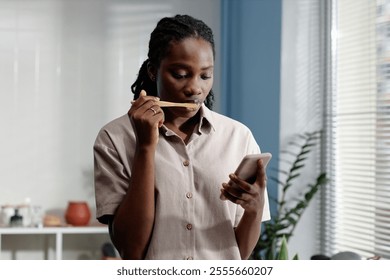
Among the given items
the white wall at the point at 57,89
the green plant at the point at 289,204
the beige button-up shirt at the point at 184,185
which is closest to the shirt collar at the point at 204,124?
the beige button-up shirt at the point at 184,185

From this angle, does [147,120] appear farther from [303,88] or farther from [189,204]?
[303,88]

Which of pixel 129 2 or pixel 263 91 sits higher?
pixel 129 2

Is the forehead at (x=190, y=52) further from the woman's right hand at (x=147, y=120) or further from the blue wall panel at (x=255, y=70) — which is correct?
the blue wall panel at (x=255, y=70)

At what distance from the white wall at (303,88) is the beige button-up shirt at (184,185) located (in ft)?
5.02

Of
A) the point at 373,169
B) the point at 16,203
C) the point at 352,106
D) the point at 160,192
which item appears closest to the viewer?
the point at 160,192

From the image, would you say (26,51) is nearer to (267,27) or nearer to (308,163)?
(267,27)

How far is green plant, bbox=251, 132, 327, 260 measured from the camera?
204 centimetres

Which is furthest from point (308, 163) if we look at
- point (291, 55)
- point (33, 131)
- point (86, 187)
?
point (33, 131)

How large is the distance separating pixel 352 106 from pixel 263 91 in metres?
0.28

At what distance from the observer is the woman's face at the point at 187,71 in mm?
614

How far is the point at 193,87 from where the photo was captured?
0.61 meters

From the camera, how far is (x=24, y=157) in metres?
2.60

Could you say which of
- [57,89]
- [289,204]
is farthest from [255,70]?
[57,89]

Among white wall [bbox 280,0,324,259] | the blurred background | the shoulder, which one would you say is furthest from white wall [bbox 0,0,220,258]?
the shoulder
